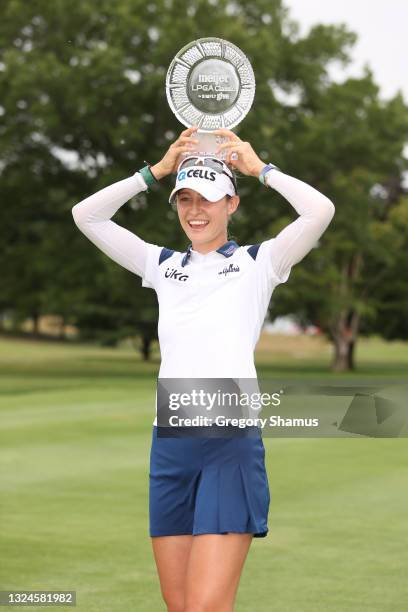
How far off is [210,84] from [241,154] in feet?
1.44

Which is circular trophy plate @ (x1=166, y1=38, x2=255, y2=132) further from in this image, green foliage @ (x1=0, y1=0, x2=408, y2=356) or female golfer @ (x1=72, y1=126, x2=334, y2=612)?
green foliage @ (x1=0, y1=0, x2=408, y2=356)

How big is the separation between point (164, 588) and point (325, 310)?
153 ft

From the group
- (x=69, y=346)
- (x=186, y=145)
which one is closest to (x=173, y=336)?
(x=186, y=145)

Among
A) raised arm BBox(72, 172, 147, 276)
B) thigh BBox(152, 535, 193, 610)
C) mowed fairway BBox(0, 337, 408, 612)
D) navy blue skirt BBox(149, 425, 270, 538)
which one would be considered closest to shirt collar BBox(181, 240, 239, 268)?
raised arm BBox(72, 172, 147, 276)

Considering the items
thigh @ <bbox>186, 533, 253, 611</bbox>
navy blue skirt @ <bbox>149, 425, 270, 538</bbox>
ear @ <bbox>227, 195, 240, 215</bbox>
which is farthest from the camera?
ear @ <bbox>227, 195, 240, 215</bbox>

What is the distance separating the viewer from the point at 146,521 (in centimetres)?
1014

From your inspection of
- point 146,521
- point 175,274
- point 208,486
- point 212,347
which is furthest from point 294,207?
point 146,521

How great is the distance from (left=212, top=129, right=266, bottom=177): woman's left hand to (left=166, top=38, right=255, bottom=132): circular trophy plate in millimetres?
200

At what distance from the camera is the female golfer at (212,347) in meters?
4.15

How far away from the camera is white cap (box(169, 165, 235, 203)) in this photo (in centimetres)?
437

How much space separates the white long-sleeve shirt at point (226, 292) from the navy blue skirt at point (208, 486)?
27cm

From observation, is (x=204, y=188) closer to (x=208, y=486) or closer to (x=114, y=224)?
(x=114, y=224)

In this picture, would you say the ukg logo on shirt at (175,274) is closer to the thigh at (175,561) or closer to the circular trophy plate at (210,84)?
the circular trophy plate at (210,84)

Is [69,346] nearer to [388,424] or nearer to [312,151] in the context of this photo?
[312,151]
